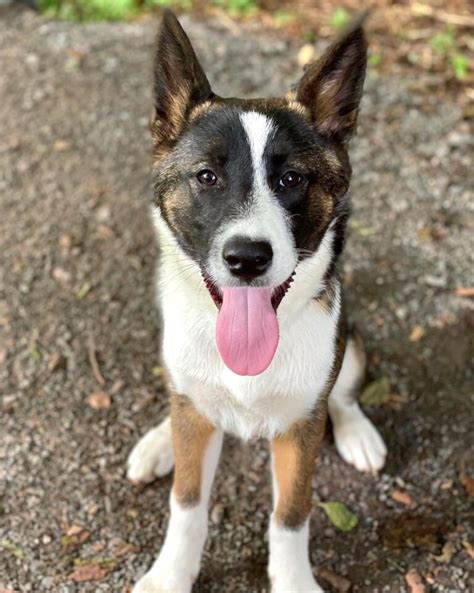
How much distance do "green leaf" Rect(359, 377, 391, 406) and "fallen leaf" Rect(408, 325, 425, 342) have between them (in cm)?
37

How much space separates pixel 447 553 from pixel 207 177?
2092 millimetres

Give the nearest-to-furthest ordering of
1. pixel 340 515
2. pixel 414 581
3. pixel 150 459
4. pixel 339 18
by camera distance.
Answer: pixel 414 581
pixel 340 515
pixel 150 459
pixel 339 18

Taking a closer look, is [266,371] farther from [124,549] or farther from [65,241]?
[65,241]

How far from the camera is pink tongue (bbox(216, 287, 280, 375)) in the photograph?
2941mm

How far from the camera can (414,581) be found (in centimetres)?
363

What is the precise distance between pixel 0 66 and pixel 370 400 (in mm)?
4316

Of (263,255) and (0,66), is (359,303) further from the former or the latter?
(0,66)

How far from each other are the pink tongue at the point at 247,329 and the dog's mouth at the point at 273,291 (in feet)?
0.09

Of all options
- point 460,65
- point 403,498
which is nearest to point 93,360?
point 403,498

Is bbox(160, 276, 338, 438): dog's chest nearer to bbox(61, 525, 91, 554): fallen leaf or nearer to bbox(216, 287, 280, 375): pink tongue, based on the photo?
bbox(216, 287, 280, 375): pink tongue

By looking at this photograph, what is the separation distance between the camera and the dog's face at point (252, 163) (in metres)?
2.77

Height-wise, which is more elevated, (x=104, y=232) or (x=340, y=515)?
(x=104, y=232)

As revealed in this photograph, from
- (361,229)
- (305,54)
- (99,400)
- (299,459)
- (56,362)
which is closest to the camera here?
(299,459)

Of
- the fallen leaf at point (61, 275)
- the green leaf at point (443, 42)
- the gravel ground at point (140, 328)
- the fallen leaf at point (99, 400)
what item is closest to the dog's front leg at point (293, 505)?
the gravel ground at point (140, 328)
